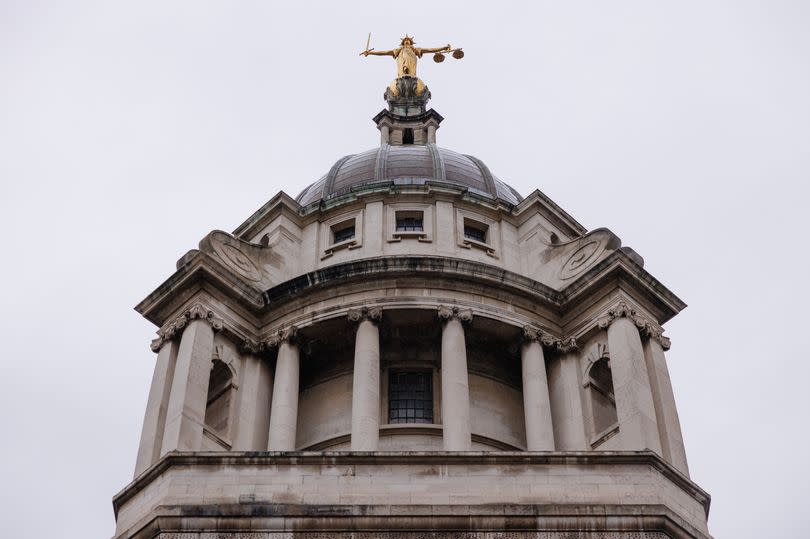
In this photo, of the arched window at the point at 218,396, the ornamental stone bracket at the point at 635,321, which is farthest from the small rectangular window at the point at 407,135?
the arched window at the point at 218,396

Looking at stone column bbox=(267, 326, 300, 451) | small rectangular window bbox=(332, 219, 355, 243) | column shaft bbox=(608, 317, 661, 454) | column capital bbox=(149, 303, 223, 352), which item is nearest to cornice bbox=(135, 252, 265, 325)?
column capital bbox=(149, 303, 223, 352)

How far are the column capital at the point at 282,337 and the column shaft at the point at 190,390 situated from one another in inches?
90.6

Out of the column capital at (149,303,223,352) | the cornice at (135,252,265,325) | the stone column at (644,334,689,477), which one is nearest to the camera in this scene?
the stone column at (644,334,689,477)

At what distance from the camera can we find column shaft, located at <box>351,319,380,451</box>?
3975 centimetres

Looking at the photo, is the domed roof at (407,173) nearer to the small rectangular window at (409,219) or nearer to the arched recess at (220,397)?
the small rectangular window at (409,219)

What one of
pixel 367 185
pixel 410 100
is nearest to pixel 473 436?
pixel 367 185

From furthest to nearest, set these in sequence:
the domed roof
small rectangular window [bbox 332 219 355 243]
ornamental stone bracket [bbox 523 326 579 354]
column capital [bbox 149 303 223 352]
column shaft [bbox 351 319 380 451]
Answer: the domed roof < small rectangular window [bbox 332 219 355 243] < ornamental stone bracket [bbox 523 326 579 354] < column capital [bbox 149 303 223 352] < column shaft [bbox 351 319 380 451]

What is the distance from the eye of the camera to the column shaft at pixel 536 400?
41031 millimetres

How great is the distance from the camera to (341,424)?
4294 centimetres

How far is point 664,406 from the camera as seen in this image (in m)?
39.5

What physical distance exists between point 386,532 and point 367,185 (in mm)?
22776

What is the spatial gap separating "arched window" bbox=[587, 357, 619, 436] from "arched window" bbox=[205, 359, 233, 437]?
35.6 ft

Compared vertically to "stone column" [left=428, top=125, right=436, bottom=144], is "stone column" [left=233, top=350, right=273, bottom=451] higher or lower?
lower

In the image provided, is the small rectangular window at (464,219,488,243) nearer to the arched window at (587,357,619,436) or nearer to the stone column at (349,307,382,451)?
the stone column at (349,307,382,451)
